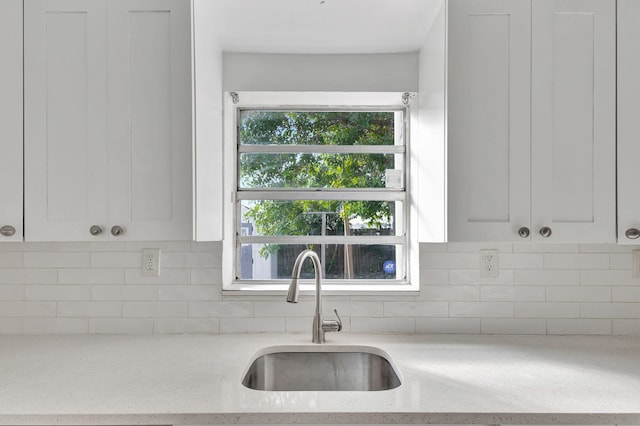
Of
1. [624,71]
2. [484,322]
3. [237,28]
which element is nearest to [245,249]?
[237,28]

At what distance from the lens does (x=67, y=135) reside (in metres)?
1.41

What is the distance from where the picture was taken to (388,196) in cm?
193

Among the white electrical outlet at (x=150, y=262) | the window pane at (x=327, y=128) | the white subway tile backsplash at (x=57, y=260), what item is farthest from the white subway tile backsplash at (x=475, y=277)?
the white subway tile backsplash at (x=57, y=260)

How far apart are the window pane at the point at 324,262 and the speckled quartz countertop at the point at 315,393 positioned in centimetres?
33

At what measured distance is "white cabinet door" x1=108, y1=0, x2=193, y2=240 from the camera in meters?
1.40

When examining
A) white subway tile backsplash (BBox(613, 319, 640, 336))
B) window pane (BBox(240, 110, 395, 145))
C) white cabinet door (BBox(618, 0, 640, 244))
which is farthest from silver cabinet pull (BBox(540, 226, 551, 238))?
window pane (BBox(240, 110, 395, 145))

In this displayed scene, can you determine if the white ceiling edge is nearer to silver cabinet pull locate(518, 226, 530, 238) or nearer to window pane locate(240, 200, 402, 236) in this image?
window pane locate(240, 200, 402, 236)

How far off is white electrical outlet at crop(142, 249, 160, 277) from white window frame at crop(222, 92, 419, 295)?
277 millimetres

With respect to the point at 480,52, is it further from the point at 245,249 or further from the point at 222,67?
the point at 245,249

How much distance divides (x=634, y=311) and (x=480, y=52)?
127 cm

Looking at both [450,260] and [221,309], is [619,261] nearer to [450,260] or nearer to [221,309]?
[450,260]

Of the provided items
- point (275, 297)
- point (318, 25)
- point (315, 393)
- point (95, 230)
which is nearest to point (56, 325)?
point (95, 230)

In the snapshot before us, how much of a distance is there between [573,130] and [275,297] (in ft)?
4.18

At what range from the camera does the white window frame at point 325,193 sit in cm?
183
